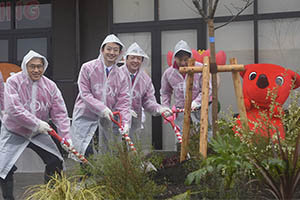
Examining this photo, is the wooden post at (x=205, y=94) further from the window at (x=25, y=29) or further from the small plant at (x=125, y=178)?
the window at (x=25, y=29)

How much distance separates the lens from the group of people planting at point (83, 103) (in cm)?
438

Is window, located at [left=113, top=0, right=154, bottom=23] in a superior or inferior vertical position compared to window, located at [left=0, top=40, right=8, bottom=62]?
superior

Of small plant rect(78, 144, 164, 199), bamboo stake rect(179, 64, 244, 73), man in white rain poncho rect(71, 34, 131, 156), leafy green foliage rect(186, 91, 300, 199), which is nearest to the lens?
leafy green foliage rect(186, 91, 300, 199)

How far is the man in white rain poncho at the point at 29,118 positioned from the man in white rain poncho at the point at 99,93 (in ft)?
1.19

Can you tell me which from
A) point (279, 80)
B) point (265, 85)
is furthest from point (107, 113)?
point (279, 80)

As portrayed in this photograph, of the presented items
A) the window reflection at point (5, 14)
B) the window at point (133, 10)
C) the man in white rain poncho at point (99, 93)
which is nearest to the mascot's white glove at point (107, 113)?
the man in white rain poncho at point (99, 93)

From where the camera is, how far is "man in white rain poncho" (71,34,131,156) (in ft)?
16.3

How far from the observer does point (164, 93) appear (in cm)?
610

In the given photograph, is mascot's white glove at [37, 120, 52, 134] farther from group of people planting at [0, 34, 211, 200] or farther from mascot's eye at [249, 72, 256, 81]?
mascot's eye at [249, 72, 256, 81]

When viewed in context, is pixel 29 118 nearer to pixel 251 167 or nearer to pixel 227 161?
pixel 227 161

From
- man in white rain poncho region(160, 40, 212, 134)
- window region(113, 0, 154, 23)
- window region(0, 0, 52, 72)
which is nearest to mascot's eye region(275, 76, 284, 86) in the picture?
man in white rain poncho region(160, 40, 212, 134)

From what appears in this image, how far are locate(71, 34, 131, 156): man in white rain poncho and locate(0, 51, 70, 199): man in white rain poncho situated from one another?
1.19 feet

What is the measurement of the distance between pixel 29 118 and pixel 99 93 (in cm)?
100

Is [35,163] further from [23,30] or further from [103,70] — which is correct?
[23,30]
